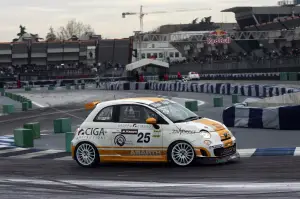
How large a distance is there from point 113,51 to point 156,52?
36.6m

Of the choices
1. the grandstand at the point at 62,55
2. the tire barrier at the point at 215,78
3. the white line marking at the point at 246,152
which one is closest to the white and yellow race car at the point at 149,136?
the white line marking at the point at 246,152

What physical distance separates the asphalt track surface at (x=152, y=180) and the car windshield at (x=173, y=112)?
0.99 meters

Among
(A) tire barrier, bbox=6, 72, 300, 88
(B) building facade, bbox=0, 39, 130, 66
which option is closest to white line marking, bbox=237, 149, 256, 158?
(A) tire barrier, bbox=6, 72, 300, 88

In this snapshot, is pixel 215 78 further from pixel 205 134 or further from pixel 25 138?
pixel 205 134

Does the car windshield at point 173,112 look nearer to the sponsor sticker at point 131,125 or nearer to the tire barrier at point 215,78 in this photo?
the sponsor sticker at point 131,125

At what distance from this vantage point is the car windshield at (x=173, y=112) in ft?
42.4

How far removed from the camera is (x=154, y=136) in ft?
42.1

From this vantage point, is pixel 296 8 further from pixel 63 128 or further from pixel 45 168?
pixel 45 168

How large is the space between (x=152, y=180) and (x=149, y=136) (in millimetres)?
1794

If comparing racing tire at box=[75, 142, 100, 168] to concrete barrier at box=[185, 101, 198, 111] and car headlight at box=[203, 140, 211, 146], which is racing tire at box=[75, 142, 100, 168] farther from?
concrete barrier at box=[185, 101, 198, 111]

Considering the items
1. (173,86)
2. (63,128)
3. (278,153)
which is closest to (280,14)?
(173,86)

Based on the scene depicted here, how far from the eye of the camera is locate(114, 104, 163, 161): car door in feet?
42.1

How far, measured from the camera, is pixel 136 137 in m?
13.0

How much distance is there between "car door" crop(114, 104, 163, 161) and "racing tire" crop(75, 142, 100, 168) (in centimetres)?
51
